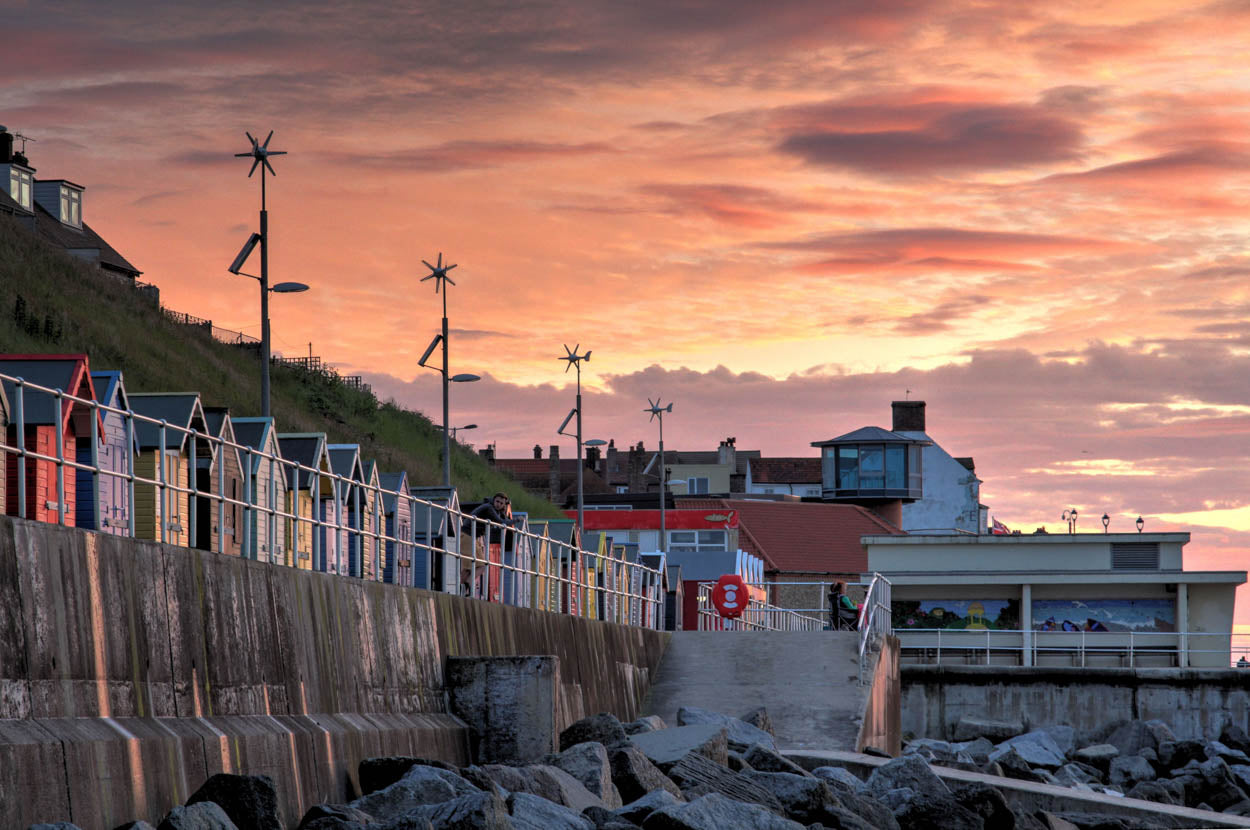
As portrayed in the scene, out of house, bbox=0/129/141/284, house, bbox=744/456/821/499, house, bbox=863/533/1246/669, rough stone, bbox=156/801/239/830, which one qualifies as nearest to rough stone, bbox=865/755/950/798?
rough stone, bbox=156/801/239/830

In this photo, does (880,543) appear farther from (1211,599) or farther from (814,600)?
(814,600)

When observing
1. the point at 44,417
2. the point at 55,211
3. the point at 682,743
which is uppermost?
the point at 55,211

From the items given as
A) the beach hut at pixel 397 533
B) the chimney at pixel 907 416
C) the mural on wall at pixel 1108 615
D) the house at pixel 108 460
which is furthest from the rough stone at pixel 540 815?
the chimney at pixel 907 416

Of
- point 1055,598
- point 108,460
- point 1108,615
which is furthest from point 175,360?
point 108,460

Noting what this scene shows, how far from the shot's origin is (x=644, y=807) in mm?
12602

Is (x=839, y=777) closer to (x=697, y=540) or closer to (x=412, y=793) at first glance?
(x=412, y=793)

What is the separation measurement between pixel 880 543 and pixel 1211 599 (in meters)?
10.2

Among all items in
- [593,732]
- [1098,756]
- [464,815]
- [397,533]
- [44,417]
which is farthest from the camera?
[1098,756]

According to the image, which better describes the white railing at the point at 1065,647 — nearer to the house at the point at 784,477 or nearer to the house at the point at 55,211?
the house at the point at 55,211

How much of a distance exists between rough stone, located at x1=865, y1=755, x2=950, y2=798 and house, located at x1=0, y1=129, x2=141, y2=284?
242ft

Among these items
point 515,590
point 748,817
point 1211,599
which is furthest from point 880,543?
point 748,817

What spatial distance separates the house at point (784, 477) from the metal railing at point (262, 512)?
94.1 meters

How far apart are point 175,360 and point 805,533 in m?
30.7

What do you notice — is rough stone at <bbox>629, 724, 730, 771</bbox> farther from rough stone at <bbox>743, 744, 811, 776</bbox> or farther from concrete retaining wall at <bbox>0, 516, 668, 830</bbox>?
concrete retaining wall at <bbox>0, 516, 668, 830</bbox>
